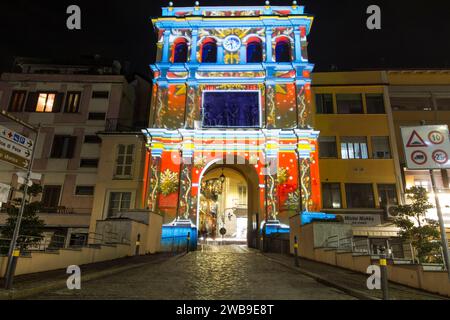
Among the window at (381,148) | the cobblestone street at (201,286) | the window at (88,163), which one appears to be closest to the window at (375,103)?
the window at (381,148)

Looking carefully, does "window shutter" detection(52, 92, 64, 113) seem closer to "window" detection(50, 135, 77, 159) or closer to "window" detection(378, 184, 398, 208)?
"window" detection(50, 135, 77, 159)

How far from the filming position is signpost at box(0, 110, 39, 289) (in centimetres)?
657

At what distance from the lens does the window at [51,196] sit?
2411cm

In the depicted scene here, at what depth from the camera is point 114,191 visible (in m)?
23.8

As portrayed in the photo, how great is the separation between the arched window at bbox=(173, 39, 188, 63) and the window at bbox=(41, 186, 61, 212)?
1383cm

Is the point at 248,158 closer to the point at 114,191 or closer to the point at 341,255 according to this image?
the point at 114,191

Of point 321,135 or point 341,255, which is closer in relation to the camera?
point 341,255

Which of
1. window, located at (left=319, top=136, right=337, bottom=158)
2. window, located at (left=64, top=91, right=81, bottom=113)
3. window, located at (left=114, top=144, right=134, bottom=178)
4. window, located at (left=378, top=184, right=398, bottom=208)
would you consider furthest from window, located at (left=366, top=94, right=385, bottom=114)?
window, located at (left=64, top=91, right=81, bottom=113)

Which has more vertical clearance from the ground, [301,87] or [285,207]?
[301,87]

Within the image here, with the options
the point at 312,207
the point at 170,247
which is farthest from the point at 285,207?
the point at 170,247

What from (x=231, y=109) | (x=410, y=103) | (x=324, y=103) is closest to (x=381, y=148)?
(x=410, y=103)

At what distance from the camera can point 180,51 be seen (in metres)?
27.2

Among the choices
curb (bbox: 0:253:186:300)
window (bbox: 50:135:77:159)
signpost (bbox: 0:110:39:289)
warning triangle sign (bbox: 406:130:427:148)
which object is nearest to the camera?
curb (bbox: 0:253:186:300)
